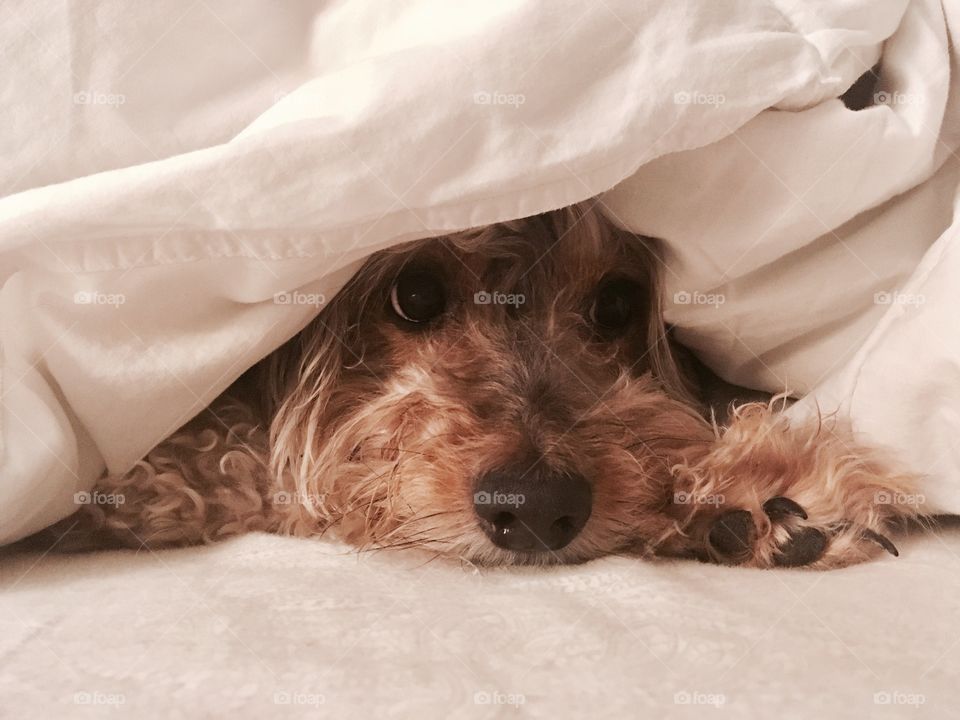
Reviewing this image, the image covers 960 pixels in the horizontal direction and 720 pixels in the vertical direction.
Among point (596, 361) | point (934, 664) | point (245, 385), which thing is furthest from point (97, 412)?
point (934, 664)

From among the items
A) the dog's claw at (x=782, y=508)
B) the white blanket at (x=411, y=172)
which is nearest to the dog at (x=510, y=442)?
the dog's claw at (x=782, y=508)

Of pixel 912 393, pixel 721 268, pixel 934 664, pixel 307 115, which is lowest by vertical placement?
pixel 934 664

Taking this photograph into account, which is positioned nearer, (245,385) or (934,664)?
(934,664)

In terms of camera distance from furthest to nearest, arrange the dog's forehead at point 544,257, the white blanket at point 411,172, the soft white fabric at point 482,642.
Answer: the dog's forehead at point 544,257, the white blanket at point 411,172, the soft white fabric at point 482,642

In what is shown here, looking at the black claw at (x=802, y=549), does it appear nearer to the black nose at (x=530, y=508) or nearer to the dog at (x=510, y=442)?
the dog at (x=510, y=442)

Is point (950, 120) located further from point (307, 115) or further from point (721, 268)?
point (307, 115)

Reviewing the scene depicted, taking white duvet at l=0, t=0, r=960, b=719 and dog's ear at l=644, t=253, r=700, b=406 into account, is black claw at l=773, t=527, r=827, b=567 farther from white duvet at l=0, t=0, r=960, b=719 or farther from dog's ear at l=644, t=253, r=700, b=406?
dog's ear at l=644, t=253, r=700, b=406

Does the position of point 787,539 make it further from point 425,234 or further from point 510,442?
point 425,234

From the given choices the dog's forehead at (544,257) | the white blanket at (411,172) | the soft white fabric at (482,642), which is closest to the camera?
the soft white fabric at (482,642)

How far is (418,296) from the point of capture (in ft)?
4.92

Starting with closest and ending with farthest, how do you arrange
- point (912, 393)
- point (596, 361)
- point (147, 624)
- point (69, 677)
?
point (69, 677) → point (147, 624) → point (912, 393) → point (596, 361)

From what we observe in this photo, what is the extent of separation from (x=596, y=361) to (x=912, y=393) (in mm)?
495

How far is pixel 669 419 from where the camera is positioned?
4.59ft

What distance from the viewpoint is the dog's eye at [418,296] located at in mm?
1492
